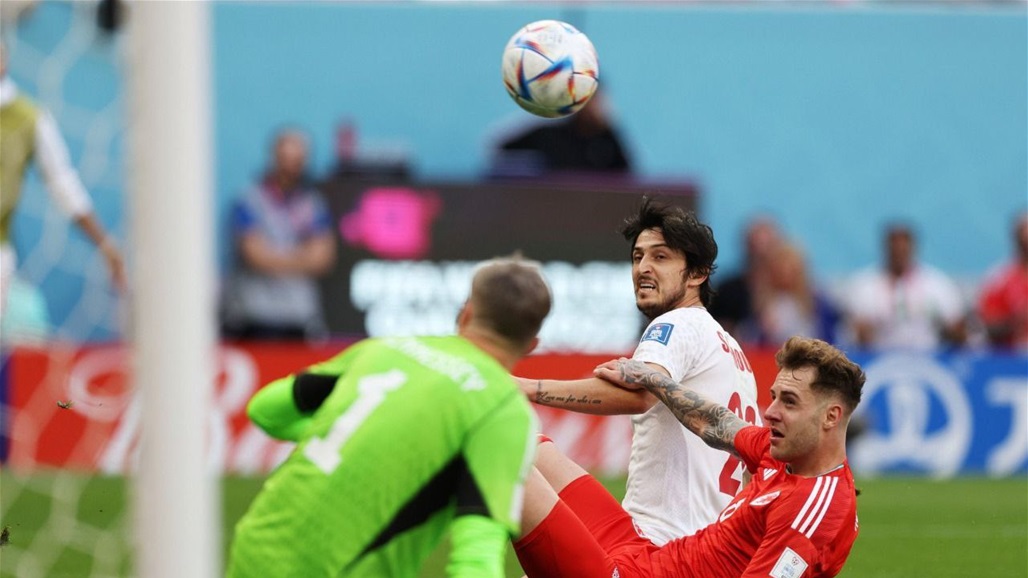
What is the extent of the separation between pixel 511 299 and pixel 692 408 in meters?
1.51

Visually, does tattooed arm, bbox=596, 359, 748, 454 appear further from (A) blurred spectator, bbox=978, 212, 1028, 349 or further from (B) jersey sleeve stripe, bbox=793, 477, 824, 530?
(A) blurred spectator, bbox=978, 212, 1028, 349

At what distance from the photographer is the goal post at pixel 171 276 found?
3.66 m

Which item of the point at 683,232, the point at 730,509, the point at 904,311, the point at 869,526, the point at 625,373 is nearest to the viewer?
the point at 730,509

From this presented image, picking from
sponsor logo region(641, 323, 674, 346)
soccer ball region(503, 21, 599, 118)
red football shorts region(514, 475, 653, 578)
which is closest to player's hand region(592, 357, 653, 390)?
sponsor logo region(641, 323, 674, 346)

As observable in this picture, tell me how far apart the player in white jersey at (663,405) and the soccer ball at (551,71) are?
0.84 metres

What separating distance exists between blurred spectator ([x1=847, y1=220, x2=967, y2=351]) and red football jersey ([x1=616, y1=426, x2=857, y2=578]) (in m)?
9.13

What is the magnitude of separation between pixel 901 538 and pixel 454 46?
8.38m

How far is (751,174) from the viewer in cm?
1673

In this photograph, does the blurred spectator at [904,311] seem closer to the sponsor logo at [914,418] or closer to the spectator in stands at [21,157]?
the sponsor logo at [914,418]

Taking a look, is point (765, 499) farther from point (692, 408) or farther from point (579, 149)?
point (579, 149)

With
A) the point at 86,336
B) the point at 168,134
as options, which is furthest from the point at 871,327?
the point at 168,134

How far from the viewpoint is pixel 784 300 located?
565 inches

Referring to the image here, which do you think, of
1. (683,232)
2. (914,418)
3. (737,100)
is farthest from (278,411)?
(737,100)

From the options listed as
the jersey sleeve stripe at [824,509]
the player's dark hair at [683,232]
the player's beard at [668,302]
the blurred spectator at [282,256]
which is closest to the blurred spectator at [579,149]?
the blurred spectator at [282,256]
